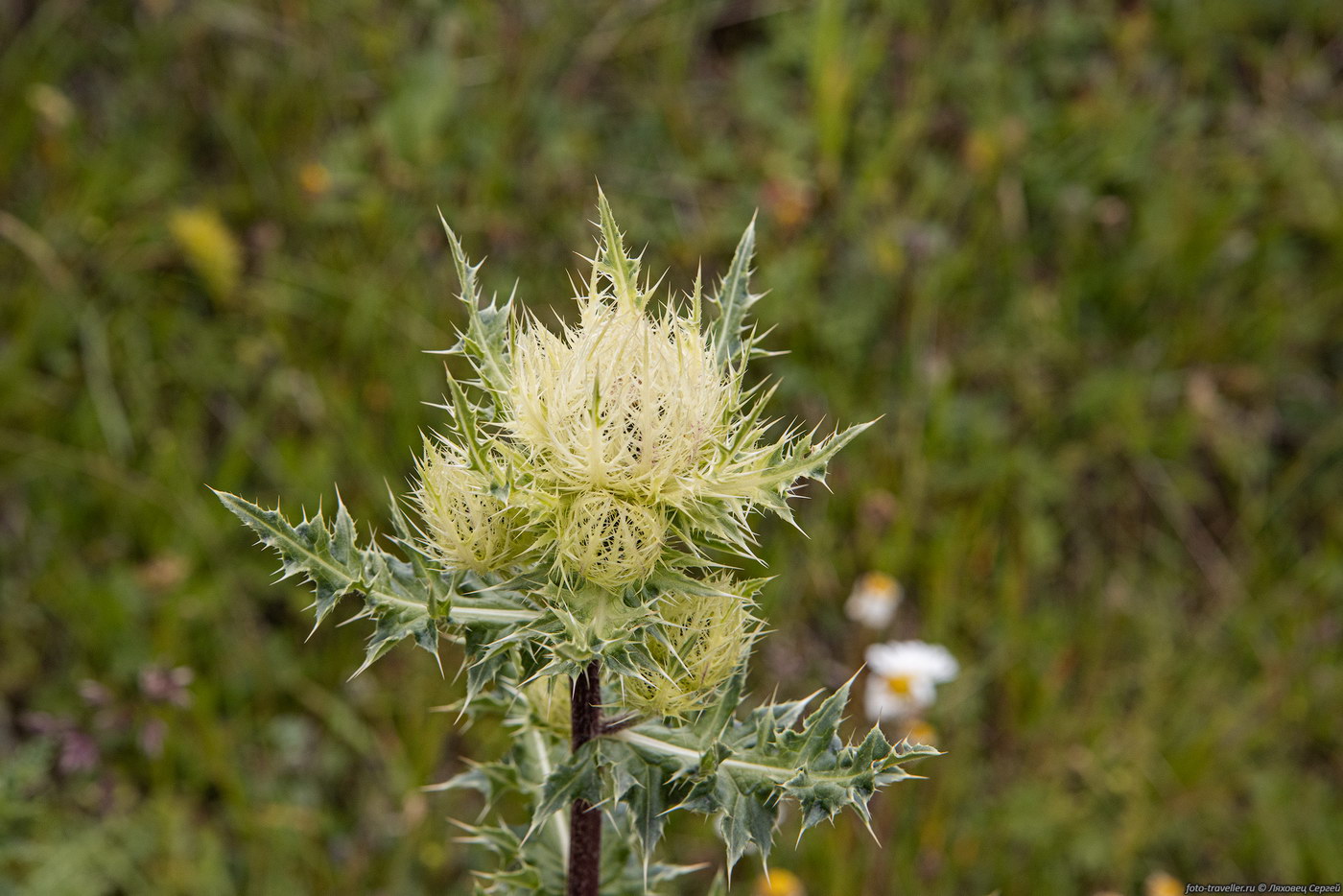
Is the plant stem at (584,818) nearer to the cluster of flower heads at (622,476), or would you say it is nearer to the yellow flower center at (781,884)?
the cluster of flower heads at (622,476)

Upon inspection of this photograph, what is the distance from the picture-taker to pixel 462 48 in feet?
17.2

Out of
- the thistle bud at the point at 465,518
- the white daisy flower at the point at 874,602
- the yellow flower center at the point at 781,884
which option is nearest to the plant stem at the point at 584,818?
the thistle bud at the point at 465,518

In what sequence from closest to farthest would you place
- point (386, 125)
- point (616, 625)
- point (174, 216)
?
point (616, 625), point (174, 216), point (386, 125)

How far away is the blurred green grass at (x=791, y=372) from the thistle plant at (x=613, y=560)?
1.55m

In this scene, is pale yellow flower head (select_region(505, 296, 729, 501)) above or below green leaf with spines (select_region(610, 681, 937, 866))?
above

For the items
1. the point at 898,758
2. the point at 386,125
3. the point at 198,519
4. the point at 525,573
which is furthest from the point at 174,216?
the point at 898,758

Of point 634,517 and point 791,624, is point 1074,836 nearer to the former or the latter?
point 791,624

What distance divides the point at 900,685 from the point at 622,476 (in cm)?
200

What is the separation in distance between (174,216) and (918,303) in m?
2.95

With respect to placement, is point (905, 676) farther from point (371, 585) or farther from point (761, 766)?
point (371, 585)

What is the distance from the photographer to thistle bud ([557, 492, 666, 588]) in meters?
1.58

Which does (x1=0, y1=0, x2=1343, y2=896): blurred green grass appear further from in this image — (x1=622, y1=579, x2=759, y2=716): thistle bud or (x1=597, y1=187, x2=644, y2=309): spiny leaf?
(x1=597, y1=187, x2=644, y2=309): spiny leaf

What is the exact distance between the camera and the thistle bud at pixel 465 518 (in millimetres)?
1620

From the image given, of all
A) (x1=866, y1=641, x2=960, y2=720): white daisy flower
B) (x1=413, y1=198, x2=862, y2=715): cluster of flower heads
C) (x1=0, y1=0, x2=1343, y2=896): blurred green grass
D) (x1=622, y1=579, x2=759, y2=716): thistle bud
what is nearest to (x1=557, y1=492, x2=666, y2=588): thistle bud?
(x1=413, y1=198, x2=862, y2=715): cluster of flower heads
